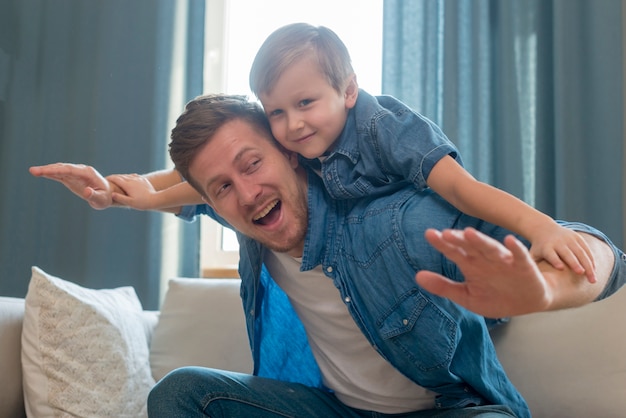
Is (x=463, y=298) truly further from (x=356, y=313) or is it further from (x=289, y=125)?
(x=289, y=125)

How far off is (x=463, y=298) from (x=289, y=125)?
70cm

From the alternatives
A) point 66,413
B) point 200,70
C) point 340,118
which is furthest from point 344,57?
point 200,70

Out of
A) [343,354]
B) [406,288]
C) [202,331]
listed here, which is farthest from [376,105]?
[202,331]

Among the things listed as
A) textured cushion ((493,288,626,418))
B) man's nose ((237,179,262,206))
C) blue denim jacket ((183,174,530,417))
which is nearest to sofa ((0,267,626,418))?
textured cushion ((493,288,626,418))

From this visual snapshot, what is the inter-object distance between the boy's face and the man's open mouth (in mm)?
127

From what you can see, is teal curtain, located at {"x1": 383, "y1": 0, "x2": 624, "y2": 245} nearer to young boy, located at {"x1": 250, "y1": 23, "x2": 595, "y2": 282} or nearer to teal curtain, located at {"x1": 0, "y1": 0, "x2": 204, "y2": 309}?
teal curtain, located at {"x1": 0, "y1": 0, "x2": 204, "y2": 309}

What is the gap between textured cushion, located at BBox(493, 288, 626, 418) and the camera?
1.66 meters

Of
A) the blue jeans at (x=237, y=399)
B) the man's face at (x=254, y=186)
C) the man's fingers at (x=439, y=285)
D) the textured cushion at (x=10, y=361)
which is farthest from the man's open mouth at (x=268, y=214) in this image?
the textured cushion at (x=10, y=361)

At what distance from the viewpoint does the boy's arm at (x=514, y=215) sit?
3.18 feet

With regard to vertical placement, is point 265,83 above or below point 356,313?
above

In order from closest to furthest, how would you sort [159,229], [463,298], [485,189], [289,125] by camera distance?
1. [463,298]
2. [485,189]
3. [289,125]
4. [159,229]

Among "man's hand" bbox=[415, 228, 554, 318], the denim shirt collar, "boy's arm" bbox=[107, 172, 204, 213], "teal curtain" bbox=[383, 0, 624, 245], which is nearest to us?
"man's hand" bbox=[415, 228, 554, 318]

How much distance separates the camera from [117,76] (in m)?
2.99

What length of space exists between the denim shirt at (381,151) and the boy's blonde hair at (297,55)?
0.39 ft
